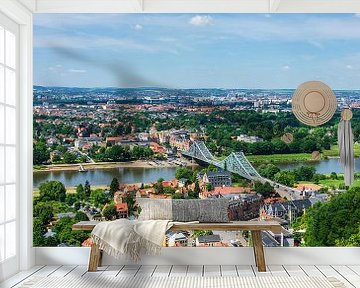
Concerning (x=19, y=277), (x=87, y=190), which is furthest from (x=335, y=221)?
(x=19, y=277)

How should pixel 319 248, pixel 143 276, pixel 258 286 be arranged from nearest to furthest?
pixel 258 286 → pixel 143 276 → pixel 319 248

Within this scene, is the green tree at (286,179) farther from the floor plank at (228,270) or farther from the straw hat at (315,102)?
the floor plank at (228,270)

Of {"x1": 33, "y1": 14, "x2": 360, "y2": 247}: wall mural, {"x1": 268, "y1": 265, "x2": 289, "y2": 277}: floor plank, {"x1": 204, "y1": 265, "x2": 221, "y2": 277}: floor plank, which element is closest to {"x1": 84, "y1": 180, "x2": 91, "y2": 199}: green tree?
{"x1": 33, "y1": 14, "x2": 360, "y2": 247}: wall mural

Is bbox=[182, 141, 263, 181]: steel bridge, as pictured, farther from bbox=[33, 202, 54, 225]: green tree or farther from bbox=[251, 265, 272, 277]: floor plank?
bbox=[33, 202, 54, 225]: green tree

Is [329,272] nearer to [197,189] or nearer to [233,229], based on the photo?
[233,229]

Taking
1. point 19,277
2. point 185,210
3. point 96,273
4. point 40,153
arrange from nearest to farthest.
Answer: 1. point 19,277
2. point 96,273
3. point 185,210
4. point 40,153
